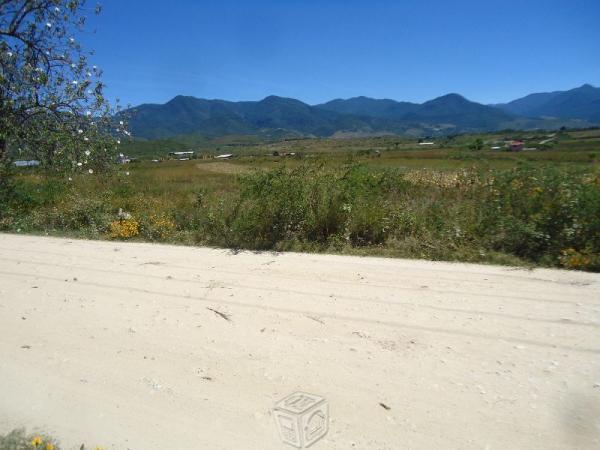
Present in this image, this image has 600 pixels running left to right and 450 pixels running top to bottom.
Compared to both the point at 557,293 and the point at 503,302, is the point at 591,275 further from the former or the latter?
the point at 503,302

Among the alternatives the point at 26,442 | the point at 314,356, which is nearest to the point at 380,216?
the point at 314,356

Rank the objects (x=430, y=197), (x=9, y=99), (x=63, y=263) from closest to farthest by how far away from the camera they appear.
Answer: (x=63, y=263) < (x=430, y=197) < (x=9, y=99)

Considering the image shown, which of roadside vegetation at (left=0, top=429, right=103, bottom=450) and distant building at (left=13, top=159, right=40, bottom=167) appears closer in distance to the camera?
roadside vegetation at (left=0, top=429, right=103, bottom=450)

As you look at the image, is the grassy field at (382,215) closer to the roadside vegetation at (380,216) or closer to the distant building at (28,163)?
the roadside vegetation at (380,216)

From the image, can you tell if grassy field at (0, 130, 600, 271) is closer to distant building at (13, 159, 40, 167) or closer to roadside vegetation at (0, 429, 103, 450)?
distant building at (13, 159, 40, 167)

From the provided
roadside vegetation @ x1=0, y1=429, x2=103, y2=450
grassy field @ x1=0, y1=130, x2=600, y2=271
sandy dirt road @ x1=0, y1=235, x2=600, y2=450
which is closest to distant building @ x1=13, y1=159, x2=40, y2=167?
grassy field @ x1=0, y1=130, x2=600, y2=271

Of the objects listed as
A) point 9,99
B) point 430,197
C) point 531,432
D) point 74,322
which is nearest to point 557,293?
point 531,432

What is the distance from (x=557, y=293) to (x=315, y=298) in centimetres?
287

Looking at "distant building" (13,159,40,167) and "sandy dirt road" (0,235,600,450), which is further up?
"distant building" (13,159,40,167)

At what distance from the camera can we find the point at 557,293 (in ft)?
16.0

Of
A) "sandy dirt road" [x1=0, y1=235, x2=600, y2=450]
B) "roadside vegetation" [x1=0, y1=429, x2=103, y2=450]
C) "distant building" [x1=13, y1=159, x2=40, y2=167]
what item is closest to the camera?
"roadside vegetation" [x1=0, y1=429, x2=103, y2=450]

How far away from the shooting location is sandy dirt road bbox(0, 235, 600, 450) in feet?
9.65

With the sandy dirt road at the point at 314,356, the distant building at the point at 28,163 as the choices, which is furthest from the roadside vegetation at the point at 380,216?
the distant building at the point at 28,163

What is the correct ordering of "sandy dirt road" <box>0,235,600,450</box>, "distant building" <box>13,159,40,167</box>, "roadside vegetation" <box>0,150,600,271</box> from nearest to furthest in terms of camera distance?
"sandy dirt road" <box>0,235,600,450</box> → "roadside vegetation" <box>0,150,600,271</box> → "distant building" <box>13,159,40,167</box>
